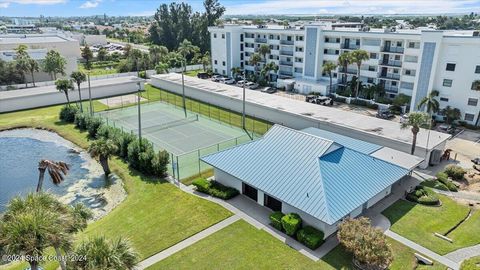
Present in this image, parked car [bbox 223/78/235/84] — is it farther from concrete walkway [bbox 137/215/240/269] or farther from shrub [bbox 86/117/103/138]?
concrete walkway [bbox 137/215/240/269]

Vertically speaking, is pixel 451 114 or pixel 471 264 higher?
pixel 451 114

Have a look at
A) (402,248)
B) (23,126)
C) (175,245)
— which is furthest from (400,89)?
(23,126)

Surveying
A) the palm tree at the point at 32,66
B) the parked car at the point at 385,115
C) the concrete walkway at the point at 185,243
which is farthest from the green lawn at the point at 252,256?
the palm tree at the point at 32,66

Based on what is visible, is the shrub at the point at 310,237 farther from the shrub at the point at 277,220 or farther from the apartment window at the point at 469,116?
the apartment window at the point at 469,116

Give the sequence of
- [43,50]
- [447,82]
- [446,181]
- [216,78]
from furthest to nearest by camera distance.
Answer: [43,50]
[216,78]
[447,82]
[446,181]

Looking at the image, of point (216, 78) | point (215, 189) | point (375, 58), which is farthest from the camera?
point (216, 78)

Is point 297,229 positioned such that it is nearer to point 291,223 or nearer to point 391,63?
point 291,223

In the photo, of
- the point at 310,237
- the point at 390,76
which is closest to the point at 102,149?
the point at 310,237
